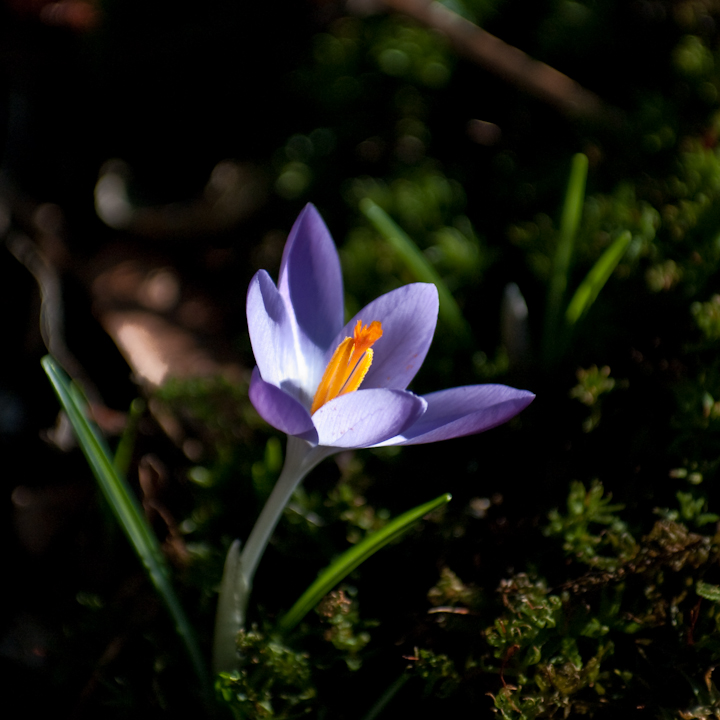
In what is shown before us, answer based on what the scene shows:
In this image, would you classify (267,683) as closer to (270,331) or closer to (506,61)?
(270,331)

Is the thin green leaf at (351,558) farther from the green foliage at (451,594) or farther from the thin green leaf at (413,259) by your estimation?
the thin green leaf at (413,259)

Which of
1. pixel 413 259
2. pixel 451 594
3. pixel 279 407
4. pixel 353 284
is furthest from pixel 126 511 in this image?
pixel 353 284

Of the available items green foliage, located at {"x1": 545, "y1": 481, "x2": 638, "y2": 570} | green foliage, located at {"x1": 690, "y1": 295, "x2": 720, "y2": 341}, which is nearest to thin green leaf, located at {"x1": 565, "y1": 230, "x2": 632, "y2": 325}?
green foliage, located at {"x1": 690, "y1": 295, "x2": 720, "y2": 341}

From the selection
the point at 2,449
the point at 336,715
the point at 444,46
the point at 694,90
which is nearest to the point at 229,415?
the point at 2,449

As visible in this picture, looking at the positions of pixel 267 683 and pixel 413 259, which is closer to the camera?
pixel 267 683

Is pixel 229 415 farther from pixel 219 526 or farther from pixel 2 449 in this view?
pixel 2 449

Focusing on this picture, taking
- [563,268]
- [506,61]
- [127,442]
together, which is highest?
[506,61]

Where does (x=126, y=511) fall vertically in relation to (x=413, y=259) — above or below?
below
